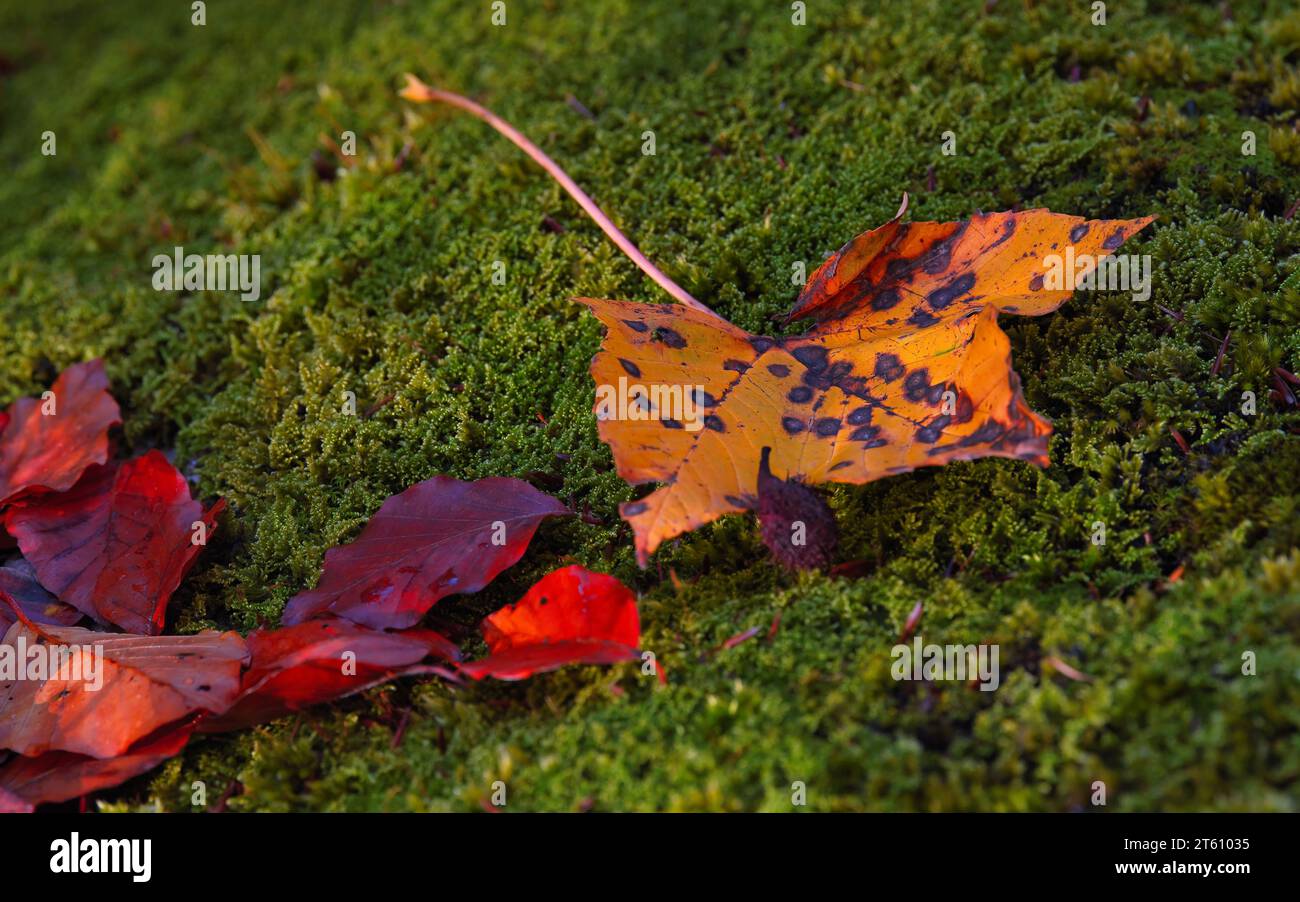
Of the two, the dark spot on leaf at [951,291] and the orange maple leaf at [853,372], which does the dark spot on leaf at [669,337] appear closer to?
the orange maple leaf at [853,372]

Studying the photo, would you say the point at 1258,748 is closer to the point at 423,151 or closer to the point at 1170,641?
the point at 1170,641

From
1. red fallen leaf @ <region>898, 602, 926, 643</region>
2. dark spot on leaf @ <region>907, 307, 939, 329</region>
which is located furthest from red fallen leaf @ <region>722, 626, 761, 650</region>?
dark spot on leaf @ <region>907, 307, 939, 329</region>

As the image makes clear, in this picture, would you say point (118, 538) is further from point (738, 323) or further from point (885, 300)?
point (885, 300)

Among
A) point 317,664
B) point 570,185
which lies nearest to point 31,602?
point 317,664

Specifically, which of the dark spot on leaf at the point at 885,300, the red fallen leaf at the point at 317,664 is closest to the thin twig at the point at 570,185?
the dark spot on leaf at the point at 885,300

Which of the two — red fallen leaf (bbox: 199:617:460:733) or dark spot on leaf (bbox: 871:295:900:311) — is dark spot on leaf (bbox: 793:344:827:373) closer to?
dark spot on leaf (bbox: 871:295:900:311)

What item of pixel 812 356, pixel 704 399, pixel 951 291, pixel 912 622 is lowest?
pixel 912 622
